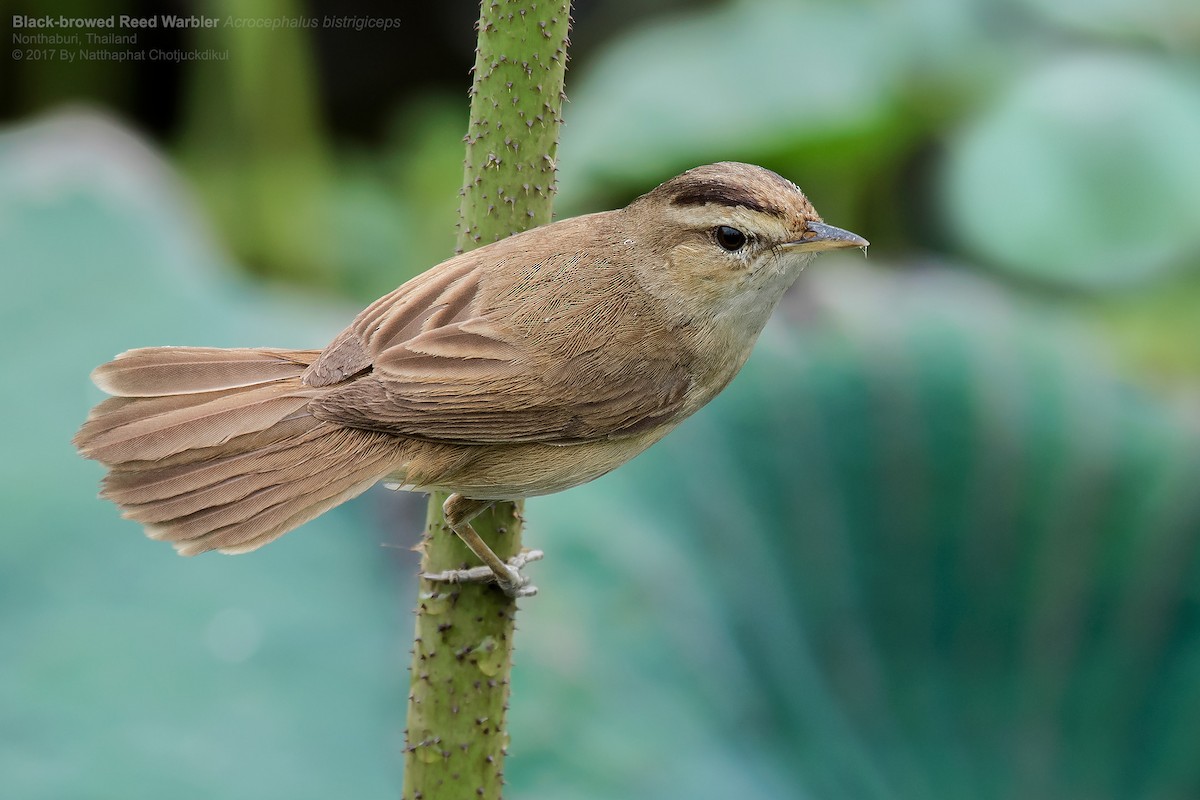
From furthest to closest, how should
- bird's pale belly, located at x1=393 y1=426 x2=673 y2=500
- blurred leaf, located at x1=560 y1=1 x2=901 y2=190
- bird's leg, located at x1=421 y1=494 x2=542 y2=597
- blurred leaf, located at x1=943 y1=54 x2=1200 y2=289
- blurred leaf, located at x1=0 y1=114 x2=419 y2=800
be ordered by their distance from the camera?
blurred leaf, located at x1=560 y1=1 x2=901 y2=190, blurred leaf, located at x1=943 y1=54 x2=1200 y2=289, blurred leaf, located at x1=0 y1=114 x2=419 y2=800, bird's pale belly, located at x1=393 y1=426 x2=673 y2=500, bird's leg, located at x1=421 y1=494 x2=542 y2=597

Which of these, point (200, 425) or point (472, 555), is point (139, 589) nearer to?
point (200, 425)

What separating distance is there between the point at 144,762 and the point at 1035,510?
6.81 feet

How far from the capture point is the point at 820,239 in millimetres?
2125

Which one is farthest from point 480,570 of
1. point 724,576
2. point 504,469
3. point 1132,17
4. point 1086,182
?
point 1132,17

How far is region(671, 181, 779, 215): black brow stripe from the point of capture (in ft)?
7.13

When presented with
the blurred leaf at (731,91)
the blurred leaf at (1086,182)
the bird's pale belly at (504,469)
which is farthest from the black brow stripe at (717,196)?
the blurred leaf at (1086,182)

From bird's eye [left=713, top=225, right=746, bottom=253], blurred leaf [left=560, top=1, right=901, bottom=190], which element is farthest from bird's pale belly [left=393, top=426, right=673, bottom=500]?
blurred leaf [left=560, top=1, right=901, bottom=190]

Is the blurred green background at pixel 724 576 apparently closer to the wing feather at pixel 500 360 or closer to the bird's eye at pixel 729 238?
the wing feather at pixel 500 360

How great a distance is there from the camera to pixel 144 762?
2.89 m

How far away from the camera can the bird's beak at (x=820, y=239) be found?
2.09m

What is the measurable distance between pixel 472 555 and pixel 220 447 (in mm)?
446

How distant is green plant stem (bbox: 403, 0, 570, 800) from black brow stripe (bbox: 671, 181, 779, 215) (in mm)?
325

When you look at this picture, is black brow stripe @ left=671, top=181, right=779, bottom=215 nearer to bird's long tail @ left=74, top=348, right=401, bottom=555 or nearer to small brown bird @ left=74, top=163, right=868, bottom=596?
small brown bird @ left=74, top=163, right=868, bottom=596

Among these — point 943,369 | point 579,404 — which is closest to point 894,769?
point 943,369
